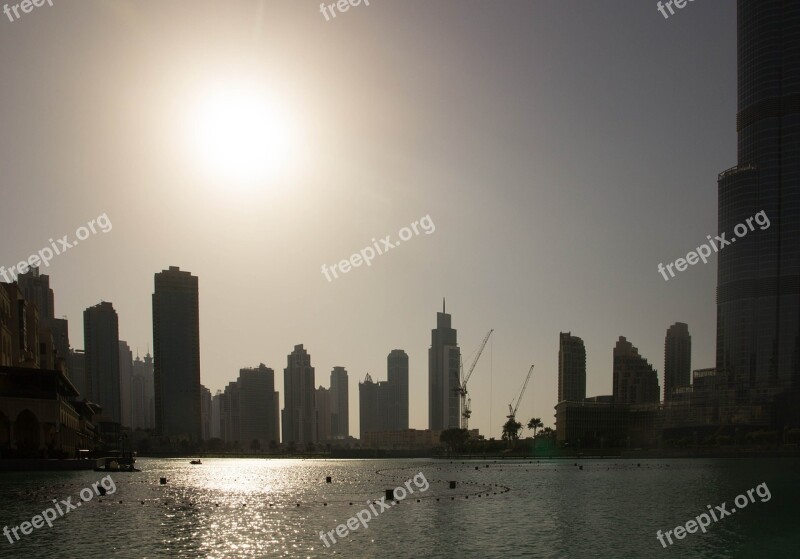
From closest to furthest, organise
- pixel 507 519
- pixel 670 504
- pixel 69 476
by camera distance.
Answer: pixel 507 519 < pixel 670 504 < pixel 69 476

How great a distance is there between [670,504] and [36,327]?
566 feet

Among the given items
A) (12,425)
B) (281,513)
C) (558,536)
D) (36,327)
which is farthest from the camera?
(36,327)

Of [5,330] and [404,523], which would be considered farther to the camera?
[5,330]

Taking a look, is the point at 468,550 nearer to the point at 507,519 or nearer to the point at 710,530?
the point at 507,519

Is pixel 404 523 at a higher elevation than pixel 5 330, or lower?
lower

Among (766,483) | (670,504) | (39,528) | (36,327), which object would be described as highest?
(36,327)

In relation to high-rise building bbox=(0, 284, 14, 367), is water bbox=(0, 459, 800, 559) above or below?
below

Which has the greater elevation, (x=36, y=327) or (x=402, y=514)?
(x=36, y=327)

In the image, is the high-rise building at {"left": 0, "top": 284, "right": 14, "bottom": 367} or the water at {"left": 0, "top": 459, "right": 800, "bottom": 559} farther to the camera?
the high-rise building at {"left": 0, "top": 284, "right": 14, "bottom": 367}

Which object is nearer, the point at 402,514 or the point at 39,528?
the point at 39,528

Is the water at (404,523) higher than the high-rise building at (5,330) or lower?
lower

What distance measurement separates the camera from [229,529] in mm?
56875

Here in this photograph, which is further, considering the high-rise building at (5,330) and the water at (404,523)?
the high-rise building at (5,330)

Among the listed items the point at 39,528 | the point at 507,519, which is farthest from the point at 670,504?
the point at 39,528
